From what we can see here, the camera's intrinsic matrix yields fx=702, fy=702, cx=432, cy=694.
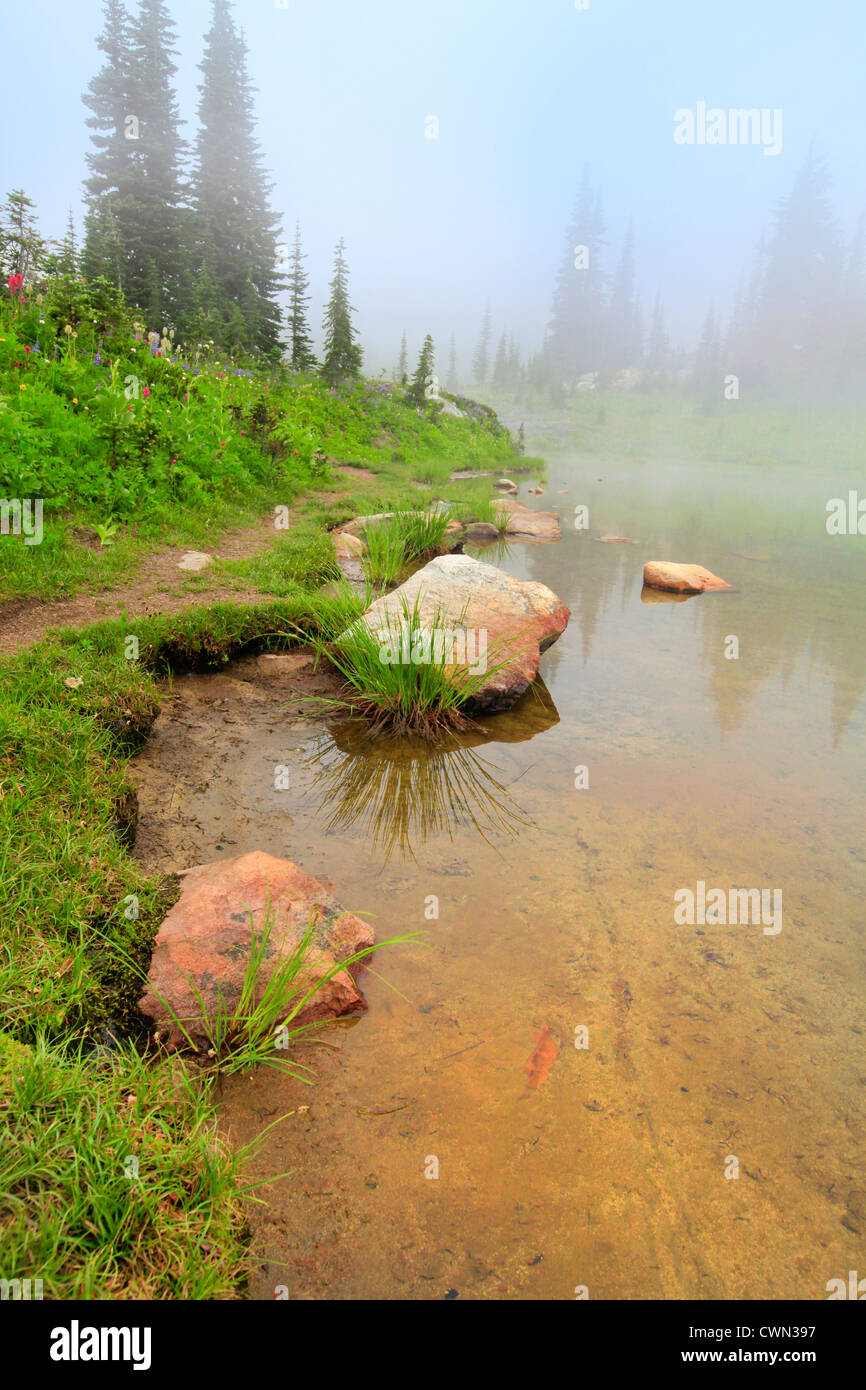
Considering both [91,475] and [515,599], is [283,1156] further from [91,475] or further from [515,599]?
[91,475]

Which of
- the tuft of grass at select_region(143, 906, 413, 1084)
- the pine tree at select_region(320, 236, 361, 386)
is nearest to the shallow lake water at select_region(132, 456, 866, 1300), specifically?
the tuft of grass at select_region(143, 906, 413, 1084)

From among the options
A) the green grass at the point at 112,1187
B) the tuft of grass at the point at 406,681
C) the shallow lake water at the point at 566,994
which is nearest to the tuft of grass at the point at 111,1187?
the green grass at the point at 112,1187

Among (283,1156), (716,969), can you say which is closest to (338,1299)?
(283,1156)

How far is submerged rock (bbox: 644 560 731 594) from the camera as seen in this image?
9.20 metres

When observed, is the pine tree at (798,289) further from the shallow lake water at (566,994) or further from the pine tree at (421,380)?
the shallow lake water at (566,994)

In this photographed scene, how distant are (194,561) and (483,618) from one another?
9.32 feet

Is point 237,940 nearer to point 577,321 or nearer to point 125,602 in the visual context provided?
point 125,602

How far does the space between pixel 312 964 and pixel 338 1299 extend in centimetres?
101

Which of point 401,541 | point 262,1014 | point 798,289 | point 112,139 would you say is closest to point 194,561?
point 401,541

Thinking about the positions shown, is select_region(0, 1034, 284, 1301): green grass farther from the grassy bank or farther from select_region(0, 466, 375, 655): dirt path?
select_region(0, 466, 375, 655): dirt path

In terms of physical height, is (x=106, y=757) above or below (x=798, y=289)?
below

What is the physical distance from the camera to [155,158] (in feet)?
91.0

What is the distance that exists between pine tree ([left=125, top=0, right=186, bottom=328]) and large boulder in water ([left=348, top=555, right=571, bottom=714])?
23.5 m

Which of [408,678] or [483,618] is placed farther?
[483,618]
